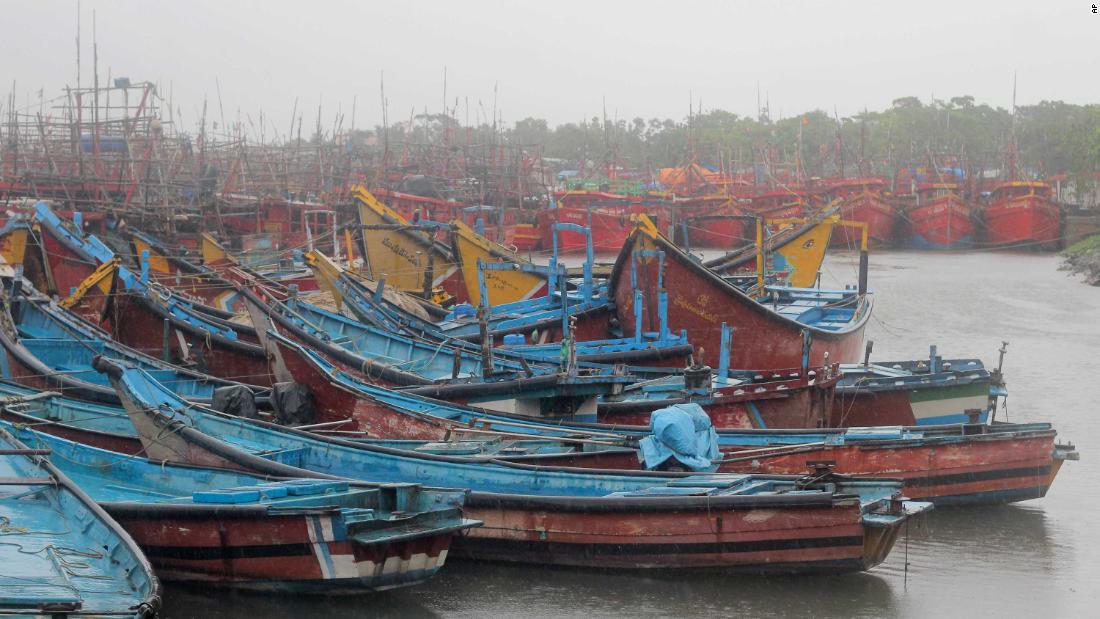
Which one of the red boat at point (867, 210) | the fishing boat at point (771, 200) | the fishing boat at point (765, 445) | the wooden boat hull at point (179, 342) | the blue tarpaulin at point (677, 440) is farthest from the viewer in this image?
the red boat at point (867, 210)

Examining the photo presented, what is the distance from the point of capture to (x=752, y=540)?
9.18m

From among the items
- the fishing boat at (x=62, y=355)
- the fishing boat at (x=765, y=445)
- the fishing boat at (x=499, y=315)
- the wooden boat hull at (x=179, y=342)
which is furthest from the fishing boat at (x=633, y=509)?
the fishing boat at (x=499, y=315)

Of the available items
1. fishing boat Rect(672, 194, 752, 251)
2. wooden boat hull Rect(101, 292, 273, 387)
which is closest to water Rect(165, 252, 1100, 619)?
wooden boat hull Rect(101, 292, 273, 387)

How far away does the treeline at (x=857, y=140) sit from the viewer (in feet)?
200

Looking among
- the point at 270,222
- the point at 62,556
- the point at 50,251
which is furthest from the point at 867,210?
A: the point at 62,556

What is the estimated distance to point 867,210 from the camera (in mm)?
48375

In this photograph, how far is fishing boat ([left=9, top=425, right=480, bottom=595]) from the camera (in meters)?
8.35

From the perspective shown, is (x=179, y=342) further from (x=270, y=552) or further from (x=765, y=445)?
(x=765, y=445)

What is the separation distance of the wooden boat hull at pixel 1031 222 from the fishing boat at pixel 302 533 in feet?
145

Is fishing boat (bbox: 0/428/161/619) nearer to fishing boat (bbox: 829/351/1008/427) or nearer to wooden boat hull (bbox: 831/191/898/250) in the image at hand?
fishing boat (bbox: 829/351/1008/427)

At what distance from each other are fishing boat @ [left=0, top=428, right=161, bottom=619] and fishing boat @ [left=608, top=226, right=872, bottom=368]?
346 inches

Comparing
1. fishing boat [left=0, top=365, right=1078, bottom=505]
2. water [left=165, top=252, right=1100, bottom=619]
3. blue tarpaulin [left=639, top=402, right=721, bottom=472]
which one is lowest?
water [left=165, top=252, right=1100, bottom=619]

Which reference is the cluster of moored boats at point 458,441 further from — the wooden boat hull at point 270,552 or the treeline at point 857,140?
the treeline at point 857,140

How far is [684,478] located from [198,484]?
390 centimetres
